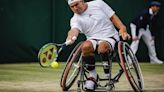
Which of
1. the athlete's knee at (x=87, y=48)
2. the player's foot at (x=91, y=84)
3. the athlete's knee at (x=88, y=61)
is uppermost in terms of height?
the athlete's knee at (x=87, y=48)

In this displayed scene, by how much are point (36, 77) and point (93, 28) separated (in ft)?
7.71

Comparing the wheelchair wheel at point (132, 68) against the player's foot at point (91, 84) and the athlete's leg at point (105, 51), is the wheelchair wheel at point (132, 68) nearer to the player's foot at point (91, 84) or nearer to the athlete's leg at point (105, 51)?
the athlete's leg at point (105, 51)

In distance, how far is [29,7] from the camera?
1130 cm

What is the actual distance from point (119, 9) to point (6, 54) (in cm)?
275

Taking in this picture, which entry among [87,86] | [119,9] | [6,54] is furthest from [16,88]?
[119,9]

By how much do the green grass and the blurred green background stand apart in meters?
0.51

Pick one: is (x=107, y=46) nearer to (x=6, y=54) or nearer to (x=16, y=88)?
(x=16, y=88)

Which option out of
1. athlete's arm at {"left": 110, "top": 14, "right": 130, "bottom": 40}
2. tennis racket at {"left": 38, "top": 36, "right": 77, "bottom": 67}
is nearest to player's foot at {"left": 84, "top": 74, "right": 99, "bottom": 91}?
tennis racket at {"left": 38, "top": 36, "right": 77, "bottom": 67}

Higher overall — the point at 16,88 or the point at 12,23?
the point at 16,88

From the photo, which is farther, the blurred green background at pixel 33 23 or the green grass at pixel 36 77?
the blurred green background at pixel 33 23

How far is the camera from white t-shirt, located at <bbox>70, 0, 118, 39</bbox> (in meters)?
6.28

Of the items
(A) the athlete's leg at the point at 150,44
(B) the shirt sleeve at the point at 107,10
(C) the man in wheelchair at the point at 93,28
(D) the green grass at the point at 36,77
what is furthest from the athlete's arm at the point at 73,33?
(A) the athlete's leg at the point at 150,44

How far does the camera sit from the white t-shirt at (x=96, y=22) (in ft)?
20.6

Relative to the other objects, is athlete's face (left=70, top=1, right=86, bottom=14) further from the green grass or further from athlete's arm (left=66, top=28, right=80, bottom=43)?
the green grass
